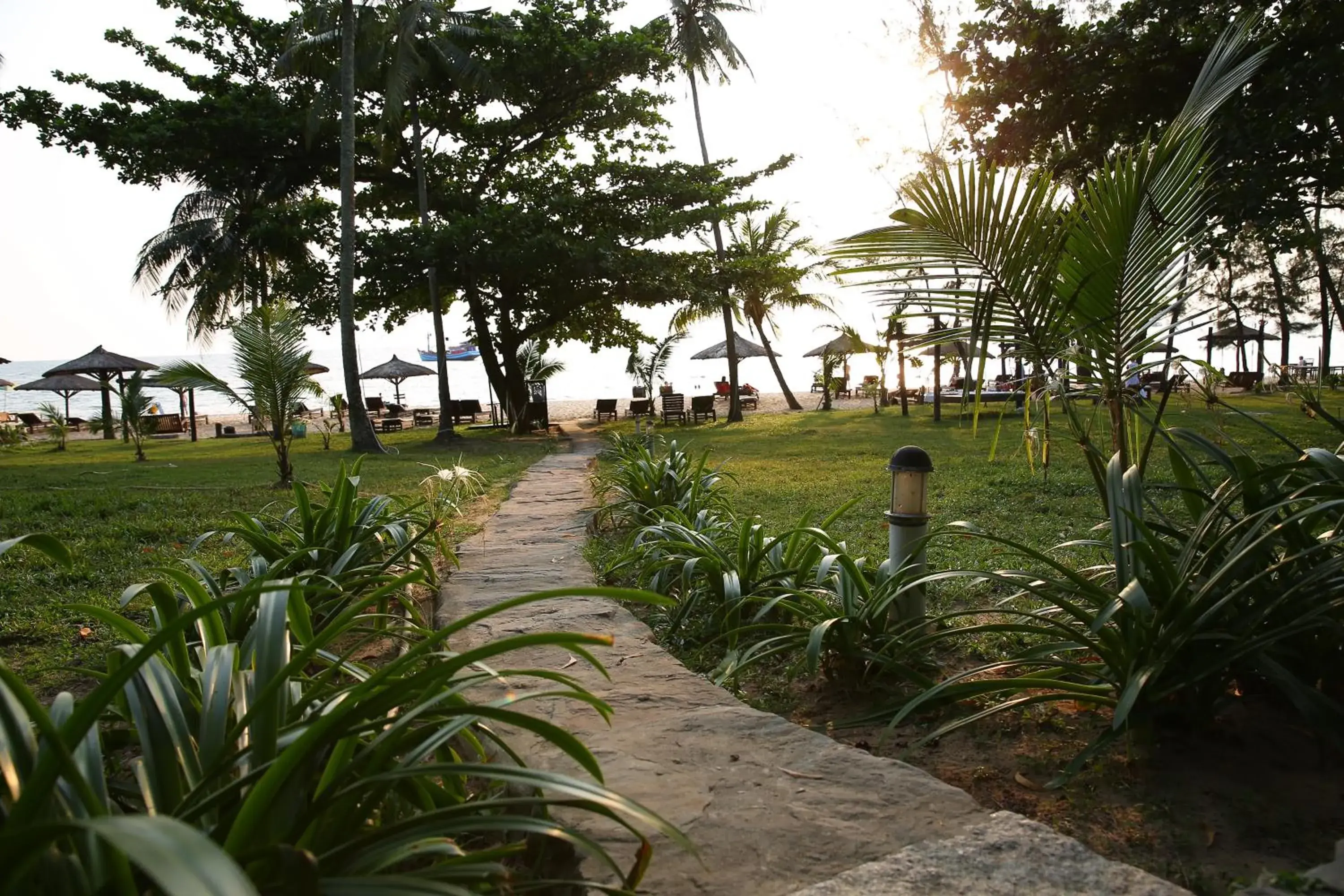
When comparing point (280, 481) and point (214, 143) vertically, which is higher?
point (214, 143)

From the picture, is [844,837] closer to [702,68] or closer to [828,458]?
[828,458]

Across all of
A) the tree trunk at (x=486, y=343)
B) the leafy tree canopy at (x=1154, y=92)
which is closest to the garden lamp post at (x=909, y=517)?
the leafy tree canopy at (x=1154, y=92)

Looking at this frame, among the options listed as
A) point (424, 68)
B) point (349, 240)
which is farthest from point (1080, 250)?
point (424, 68)

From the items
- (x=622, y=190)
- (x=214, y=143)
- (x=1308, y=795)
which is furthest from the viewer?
(x=622, y=190)

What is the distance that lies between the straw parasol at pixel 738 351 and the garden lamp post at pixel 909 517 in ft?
73.7

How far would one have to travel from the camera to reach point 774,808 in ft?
5.55

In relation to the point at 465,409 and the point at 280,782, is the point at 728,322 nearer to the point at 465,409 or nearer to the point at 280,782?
the point at 465,409

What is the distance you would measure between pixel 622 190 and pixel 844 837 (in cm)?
1706

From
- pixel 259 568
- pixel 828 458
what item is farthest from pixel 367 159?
pixel 259 568

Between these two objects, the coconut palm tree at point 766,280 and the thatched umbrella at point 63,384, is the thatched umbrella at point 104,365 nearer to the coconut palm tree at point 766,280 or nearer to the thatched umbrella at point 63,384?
the thatched umbrella at point 63,384

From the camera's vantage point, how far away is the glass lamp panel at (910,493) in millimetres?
2908

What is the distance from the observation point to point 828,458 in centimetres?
1075

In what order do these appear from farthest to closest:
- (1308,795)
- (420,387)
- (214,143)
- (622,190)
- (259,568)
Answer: (420,387) < (622,190) < (214,143) < (259,568) < (1308,795)

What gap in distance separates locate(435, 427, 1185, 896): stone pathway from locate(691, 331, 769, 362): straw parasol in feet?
76.4
